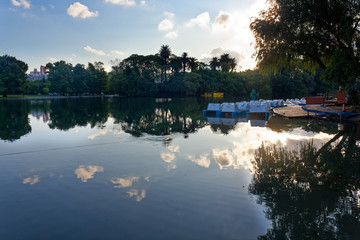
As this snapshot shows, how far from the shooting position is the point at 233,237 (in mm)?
3953

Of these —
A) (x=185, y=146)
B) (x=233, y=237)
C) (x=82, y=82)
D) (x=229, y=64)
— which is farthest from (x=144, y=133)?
(x=229, y=64)

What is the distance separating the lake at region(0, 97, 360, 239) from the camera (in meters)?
4.20

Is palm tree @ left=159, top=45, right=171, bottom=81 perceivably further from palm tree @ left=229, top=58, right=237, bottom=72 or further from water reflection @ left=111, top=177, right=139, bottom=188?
water reflection @ left=111, top=177, right=139, bottom=188

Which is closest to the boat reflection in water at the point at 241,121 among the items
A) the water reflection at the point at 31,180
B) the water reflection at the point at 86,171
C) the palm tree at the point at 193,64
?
the water reflection at the point at 86,171

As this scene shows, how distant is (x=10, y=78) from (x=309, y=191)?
285ft

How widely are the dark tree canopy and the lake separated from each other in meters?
10.5

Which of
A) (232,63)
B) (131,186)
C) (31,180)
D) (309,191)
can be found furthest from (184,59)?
(309,191)

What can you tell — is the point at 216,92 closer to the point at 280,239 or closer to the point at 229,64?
the point at 229,64

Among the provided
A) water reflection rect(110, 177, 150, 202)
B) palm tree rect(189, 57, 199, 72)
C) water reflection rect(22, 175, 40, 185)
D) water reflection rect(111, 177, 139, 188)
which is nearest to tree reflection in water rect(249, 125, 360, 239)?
water reflection rect(110, 177, 150, 202)

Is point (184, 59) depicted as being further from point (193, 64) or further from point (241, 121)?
point (241, 121)

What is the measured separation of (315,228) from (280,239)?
715mm

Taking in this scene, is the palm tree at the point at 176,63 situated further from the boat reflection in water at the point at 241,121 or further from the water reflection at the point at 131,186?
the water reflection at the point at 131,186

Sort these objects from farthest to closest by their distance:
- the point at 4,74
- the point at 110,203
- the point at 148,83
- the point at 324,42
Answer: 1. the point at 148,83
2. the point at 4,74
3. the point at 324,42
4. the point at 110,203

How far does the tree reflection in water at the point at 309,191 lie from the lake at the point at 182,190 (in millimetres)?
19
